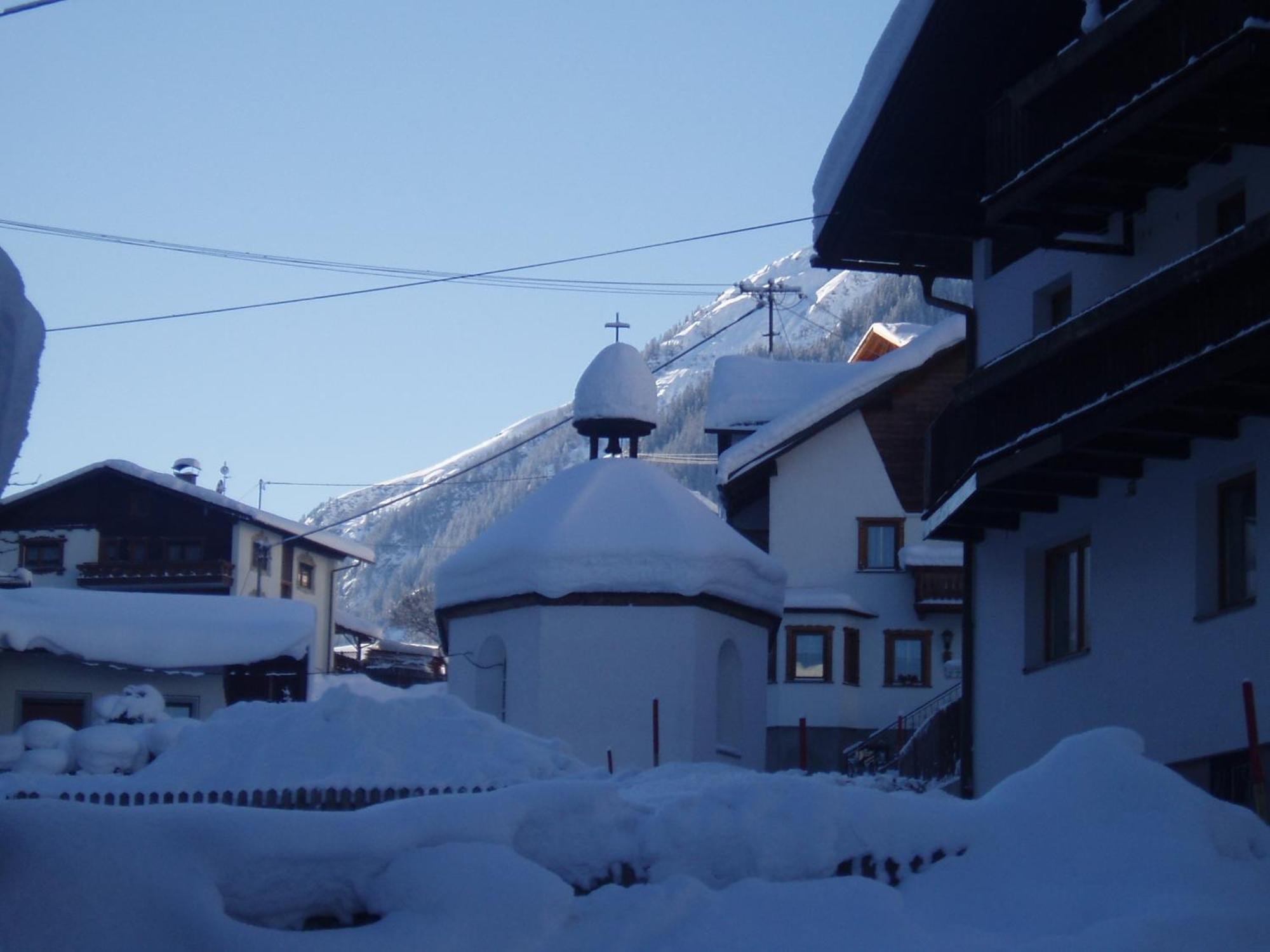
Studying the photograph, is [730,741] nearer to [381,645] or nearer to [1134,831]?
[1134,831]

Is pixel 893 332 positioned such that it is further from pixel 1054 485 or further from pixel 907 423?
pixel 1054 485

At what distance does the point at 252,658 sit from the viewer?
35000 mm

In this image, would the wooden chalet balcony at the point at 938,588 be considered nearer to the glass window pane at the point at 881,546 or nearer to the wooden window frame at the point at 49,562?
the glass window pane at the point at 881,546

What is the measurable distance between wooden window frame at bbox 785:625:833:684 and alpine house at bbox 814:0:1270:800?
18.6 m

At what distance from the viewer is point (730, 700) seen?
85.3ft

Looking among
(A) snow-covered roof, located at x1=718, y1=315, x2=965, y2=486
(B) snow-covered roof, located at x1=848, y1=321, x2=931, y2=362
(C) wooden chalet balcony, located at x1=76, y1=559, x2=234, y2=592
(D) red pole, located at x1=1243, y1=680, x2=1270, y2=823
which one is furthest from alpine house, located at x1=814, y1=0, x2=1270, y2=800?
(C) wooden chalet balcony, located at x1=76, y1=559, x2=234, y2=592

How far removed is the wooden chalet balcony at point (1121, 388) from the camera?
45.5 ft

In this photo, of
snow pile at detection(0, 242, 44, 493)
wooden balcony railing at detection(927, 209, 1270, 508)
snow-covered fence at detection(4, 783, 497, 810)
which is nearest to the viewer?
snow pile at detection(0, 242, 44, 493)

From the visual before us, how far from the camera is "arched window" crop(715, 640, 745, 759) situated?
25.8 metres

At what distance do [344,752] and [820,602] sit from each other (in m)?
20.7

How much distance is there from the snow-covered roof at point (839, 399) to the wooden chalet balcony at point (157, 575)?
17.4m

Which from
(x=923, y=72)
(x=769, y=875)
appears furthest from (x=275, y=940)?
(x=923, y=72)

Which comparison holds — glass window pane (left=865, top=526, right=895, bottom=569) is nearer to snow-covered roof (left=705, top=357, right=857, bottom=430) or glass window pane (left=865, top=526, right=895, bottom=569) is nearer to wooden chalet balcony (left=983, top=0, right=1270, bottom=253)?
snow-covered roof (left=705, top=357, right=857, bottom=430)

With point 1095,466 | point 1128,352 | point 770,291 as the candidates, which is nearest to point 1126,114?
point 1128,352
